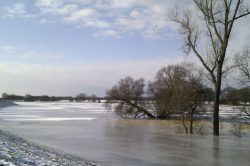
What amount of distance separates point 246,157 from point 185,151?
8.16 ft

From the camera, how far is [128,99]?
47.3 m

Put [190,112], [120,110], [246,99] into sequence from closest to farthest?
[246,99] → [190,112] → [120,110]

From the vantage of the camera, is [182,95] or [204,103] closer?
[182,95]

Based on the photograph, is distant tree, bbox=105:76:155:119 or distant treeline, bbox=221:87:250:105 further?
distant tree, bbox=105:76:155:119

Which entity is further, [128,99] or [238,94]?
[128,99]

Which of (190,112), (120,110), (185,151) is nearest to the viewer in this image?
(185,151)

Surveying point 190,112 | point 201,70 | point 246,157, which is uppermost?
point 201,70

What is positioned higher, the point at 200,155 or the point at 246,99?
the point at 246,99

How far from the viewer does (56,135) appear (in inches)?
867

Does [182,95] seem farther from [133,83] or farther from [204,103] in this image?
[133,83]

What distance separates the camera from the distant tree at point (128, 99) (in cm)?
4597

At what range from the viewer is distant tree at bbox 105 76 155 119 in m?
46.0

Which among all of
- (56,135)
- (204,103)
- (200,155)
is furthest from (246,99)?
(56,135)

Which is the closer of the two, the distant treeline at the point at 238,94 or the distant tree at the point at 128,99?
the distant treeline at the point at 238,94
